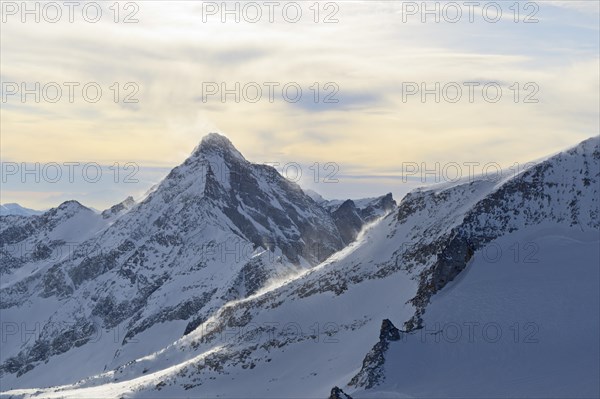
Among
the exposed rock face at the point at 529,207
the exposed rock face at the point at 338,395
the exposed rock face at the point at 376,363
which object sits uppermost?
the exposed rock face at the point at 529,207

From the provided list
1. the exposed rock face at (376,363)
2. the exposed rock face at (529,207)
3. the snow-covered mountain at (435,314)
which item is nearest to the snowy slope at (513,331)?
the snow-covered mountain at (435,314)

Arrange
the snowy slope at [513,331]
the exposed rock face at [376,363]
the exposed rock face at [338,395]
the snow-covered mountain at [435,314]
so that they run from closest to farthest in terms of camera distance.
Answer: the exposed rock face at [338,395], the snowy slope at [513,331], the exposed rock face at [376,363], the snow-covered mountain at [435,314]

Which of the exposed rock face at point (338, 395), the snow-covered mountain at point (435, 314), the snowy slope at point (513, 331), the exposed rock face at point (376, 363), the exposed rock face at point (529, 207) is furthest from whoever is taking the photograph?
the exposed rock face at point (529, 207)

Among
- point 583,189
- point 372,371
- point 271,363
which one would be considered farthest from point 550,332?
point 271,363

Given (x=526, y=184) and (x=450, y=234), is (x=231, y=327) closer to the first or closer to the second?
(x=450, y=234)

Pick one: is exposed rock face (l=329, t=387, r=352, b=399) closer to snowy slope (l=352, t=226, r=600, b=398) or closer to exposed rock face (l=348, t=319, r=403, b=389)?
snowy slope (l=352, t=226, r=600, b=398)

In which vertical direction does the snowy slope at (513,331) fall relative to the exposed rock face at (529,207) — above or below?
below

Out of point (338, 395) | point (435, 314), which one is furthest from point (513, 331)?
point (338, 395)

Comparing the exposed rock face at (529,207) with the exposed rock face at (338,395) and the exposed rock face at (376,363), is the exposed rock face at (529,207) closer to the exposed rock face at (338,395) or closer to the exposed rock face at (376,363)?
the exposed rock face at (376,363)

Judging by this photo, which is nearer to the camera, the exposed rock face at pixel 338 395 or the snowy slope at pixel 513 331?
the exposed rock face at pixel 338 395
